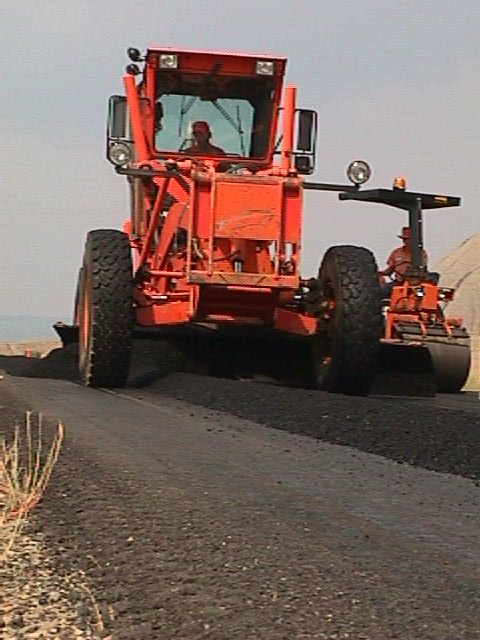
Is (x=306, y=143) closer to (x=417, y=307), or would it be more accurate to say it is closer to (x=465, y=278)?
(x=417, y=307)

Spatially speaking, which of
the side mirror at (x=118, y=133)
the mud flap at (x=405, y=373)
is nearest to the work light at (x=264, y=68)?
the side mirror at (x=118, y=133)

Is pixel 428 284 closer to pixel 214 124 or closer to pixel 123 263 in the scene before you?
pixel 214 124

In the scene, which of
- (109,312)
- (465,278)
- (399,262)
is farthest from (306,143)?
(465,278)

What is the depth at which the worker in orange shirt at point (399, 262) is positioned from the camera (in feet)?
40.5

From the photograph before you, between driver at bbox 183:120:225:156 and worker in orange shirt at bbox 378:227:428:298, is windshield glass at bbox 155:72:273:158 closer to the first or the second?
driver at bbox 183:120:225:156

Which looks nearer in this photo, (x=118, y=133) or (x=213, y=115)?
(x=118, y=133)

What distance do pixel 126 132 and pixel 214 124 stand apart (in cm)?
88

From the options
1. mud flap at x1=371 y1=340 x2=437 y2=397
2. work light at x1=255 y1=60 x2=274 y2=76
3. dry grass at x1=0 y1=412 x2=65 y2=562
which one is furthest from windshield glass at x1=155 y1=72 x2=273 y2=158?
dry grass at x1=0 y1=412 x2=65 y2=562

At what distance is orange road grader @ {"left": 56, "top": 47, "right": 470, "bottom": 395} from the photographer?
28.1 ft

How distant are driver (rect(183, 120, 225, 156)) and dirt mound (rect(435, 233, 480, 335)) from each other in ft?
129

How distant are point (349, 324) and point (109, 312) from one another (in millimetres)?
1936

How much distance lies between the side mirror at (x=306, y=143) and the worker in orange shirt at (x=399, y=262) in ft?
9.52

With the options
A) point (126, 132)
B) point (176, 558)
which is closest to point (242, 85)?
point (126, 132)

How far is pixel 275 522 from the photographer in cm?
373
